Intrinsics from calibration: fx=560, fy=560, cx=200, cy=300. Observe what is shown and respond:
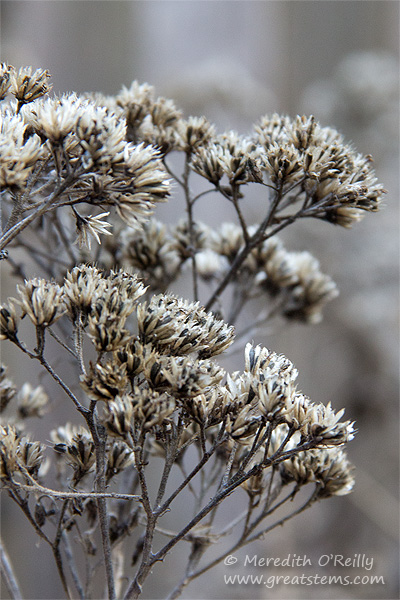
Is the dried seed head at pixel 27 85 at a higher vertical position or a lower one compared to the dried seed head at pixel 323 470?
higher

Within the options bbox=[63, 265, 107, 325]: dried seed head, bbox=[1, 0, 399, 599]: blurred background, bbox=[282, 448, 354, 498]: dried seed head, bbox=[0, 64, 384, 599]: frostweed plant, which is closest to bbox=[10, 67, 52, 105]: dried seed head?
bbox=[0, 64, 384, 599]: frostweed plant

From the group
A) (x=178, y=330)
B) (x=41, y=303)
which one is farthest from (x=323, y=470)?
(x=41, y=303)

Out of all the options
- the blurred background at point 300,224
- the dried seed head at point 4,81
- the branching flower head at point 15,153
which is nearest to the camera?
the branching flower head at point 15,153

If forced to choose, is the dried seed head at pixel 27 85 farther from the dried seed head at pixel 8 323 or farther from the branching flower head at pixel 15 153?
the dried seed head at pixel 8 323

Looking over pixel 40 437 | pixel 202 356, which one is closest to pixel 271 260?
pixel 202 356

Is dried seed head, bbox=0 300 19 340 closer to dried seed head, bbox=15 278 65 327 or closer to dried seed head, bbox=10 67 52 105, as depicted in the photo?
dried seed head, bbox=15 278 65 327

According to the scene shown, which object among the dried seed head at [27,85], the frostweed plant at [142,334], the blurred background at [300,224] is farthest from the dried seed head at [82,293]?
the blurred background at [300,224]

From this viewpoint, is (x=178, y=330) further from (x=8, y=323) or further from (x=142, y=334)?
(x=8, y=323)

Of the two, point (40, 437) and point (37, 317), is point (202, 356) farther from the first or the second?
point (40, 437)
